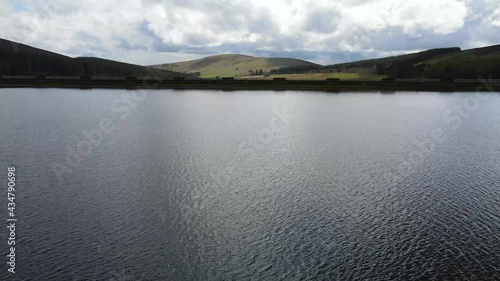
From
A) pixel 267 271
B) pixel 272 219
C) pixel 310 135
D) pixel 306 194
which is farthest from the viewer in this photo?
pixel 310 135

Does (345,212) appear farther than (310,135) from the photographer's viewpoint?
No

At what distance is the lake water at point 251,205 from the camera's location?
18.2m

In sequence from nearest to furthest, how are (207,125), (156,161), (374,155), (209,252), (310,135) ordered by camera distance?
1. (209,252)
2. (156,161)
3. (374,155)
4. (310,135)
5. (207,125)

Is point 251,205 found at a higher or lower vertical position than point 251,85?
lower

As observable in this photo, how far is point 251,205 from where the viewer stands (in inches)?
1021

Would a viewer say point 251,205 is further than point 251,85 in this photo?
No

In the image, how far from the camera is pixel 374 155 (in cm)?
4178

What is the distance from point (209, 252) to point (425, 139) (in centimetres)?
4207

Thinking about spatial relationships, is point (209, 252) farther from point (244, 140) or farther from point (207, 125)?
point (207, 125)

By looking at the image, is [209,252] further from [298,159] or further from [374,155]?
[374,155]

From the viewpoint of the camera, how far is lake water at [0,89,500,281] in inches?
716

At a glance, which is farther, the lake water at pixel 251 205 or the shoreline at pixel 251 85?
the shoreline at pixel 251 85

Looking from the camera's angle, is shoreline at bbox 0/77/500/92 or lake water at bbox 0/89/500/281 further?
shoreline at bbox 0/77/500/92

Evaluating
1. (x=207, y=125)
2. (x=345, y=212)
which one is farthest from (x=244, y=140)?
Result: (x=345, y=212)
